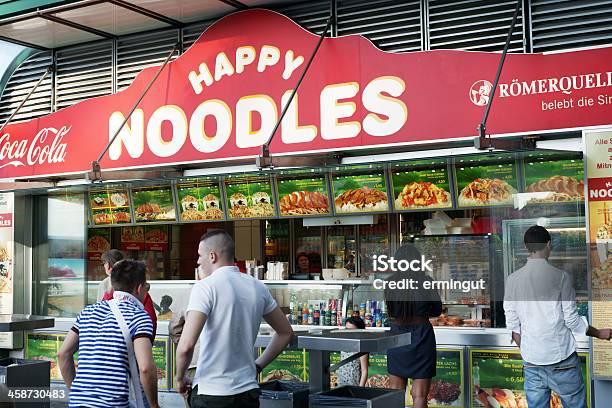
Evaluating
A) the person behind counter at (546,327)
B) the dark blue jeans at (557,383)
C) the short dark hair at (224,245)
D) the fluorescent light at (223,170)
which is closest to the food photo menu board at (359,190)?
the fluorescent light at (223,170)

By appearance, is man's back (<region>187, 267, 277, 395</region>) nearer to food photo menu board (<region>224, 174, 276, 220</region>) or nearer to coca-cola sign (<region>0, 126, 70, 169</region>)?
food photo menu board (<region>224, 174, 276, 220</region>)

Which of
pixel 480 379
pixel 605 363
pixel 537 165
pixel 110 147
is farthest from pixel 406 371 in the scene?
pixel 110 147

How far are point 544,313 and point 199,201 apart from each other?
15.3 feet

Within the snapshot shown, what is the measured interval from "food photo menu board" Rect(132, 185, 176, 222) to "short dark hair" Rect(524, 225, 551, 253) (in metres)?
4.68

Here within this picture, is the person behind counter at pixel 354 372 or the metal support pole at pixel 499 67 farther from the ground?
the metal support pole at pixel 499 67

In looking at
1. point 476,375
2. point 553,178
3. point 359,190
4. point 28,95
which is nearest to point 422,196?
point 359,190

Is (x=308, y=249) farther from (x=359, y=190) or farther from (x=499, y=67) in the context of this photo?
(x=499, y=67)

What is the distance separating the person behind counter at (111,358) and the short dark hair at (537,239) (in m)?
3.14

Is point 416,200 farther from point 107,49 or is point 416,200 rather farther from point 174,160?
point 107,49

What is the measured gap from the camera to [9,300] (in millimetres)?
10352

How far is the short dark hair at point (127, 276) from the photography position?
4668mm

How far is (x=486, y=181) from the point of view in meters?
7.30

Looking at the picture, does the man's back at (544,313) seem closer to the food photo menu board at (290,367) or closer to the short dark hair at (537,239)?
the short dark hair at (537,239)

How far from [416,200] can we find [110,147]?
12.9ft
